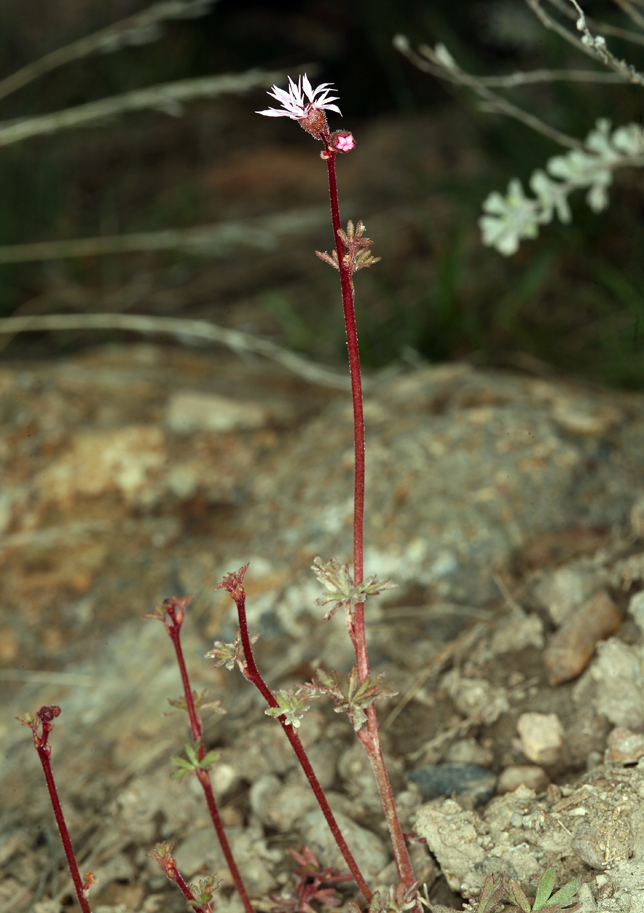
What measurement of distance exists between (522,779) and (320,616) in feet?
2.07

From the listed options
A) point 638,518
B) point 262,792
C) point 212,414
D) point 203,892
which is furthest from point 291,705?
point 212,414

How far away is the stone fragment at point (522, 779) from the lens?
1.48 metres

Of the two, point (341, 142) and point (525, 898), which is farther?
point (525, 898)

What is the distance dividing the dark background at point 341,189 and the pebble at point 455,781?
4.72ft

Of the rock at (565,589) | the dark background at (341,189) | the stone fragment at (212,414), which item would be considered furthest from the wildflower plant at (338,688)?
the dark background at (341,189)

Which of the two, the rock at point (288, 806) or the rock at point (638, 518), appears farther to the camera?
the rock at point (638, 518)

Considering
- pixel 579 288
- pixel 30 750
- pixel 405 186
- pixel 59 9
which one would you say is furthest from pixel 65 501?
pixel 59 9

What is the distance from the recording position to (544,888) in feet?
4.03

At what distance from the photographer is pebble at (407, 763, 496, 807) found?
1.49 meters

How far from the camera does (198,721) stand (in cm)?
139

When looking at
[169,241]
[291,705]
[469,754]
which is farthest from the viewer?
[169,241]

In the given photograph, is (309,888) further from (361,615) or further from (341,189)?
(341,189)

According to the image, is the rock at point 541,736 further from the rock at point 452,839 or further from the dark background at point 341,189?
the dark background at point 341,189

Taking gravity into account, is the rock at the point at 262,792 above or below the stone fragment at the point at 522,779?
above
